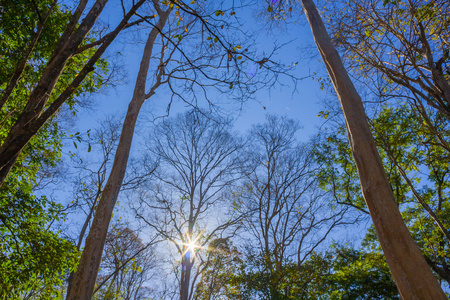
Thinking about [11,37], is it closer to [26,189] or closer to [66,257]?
[26,189]

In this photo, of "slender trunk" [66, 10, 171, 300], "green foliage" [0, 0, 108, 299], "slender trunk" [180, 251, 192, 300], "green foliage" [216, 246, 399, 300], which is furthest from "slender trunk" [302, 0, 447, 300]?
"slender trunk" [180, 251, 192, 300]

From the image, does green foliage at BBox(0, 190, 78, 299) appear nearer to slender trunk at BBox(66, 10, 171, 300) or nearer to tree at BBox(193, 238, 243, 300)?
slender trunk at BBox(66, 10, 171, 300)

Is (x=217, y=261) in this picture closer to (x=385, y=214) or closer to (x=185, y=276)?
(x=185, y=276)

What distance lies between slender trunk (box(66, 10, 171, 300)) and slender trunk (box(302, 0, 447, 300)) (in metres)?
2.03

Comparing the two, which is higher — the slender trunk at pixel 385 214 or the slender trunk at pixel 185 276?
the slender trunk at pixel 185 276

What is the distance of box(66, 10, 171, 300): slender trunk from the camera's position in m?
2.89

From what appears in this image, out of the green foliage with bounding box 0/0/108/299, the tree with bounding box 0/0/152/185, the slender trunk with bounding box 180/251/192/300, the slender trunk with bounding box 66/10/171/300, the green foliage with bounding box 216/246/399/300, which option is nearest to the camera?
the tree with bounding box 0/0/152/185

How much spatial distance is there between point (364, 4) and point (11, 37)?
22.9 feet

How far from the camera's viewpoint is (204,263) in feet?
36.1

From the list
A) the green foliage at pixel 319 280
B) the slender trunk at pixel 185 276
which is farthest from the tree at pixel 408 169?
the slender trunk at pixel 185 276

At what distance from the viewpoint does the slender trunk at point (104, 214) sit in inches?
114

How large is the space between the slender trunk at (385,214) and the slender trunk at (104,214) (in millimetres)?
2033

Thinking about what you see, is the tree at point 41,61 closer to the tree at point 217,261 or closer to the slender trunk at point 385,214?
the slender trunk at point 385,214

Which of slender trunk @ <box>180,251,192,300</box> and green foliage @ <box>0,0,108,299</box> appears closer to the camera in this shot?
green foliage @ <box>0,0,108,299</box>
